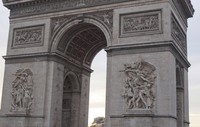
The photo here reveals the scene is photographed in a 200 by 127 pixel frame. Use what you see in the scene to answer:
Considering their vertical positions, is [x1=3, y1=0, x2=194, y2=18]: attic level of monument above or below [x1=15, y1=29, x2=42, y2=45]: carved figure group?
above

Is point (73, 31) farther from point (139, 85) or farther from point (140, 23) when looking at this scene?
point (139, 85)

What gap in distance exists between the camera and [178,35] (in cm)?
2231

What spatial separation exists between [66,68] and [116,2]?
5.91 metres

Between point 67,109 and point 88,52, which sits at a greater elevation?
point 88,52

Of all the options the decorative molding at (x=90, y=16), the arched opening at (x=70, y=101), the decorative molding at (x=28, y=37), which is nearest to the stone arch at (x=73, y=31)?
the decorative molding at (x=90, y=16)

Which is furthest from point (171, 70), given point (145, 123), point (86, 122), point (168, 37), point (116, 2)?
point (86, 122)

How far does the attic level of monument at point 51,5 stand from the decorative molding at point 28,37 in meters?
1.11

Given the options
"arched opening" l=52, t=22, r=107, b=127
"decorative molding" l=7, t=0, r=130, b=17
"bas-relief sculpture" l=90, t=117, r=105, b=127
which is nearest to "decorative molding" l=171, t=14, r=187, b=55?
"decorative molding" l=7, t=0, r=130, b=17

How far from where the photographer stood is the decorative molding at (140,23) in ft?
66.4

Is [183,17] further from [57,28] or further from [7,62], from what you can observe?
[7,62]

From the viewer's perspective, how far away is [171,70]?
19453 mm

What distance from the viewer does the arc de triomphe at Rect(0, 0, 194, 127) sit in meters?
19.4

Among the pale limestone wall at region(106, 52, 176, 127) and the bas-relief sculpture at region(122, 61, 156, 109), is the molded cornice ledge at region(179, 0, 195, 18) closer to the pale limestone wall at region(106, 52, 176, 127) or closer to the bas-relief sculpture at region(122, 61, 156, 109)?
the pale limestone wall at region(106, 52, 176, 127)

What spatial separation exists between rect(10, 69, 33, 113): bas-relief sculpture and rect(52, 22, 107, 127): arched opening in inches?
108
